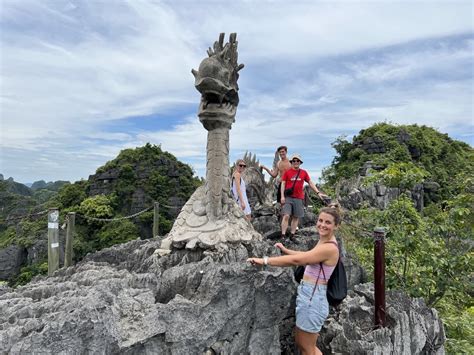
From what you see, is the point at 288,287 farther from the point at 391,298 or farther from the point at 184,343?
the point at 391,298

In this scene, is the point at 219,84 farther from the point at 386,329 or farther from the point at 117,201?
the point at 117,201

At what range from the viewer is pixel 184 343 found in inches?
111

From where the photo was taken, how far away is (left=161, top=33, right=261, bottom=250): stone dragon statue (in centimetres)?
411

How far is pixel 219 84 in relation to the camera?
4.11m

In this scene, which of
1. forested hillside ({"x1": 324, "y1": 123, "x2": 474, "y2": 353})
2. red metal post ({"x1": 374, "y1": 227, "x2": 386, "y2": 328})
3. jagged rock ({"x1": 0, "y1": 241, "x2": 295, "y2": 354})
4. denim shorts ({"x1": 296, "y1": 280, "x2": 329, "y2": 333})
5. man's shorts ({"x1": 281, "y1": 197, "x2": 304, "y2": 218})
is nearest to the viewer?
jagged rock ({"x1": 0, "y1": 241, "x2": 295, "y2": 354})

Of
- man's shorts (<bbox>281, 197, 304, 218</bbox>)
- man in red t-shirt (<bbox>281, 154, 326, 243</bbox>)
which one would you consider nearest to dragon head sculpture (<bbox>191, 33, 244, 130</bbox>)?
man in red t-shirt (<bbox>281, 154, 326, 243</bbox>)

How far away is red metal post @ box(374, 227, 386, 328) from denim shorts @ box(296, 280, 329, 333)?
28.4 inches

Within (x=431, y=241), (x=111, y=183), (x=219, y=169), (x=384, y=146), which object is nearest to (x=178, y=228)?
(x=219, y=169)

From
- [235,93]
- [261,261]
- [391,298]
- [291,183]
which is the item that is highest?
[235,93]

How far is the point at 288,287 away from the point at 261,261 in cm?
57

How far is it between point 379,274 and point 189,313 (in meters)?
1.82

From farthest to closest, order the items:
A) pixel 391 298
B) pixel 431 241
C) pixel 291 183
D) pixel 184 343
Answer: pixel 431 241
pixel 291 183
pixel 391 298
pixel 184 343

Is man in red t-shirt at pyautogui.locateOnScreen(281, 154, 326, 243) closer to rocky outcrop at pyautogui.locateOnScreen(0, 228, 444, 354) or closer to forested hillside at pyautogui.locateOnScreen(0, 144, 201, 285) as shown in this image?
rocky outcrop at pyautogui.locateOnScreen(0, 228, 444, 354)

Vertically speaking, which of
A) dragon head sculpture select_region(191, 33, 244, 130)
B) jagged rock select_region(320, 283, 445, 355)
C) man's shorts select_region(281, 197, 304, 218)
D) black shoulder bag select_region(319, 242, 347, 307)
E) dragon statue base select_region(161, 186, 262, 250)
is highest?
dragon head sculpture select_region(191, 33, 244, 130)
